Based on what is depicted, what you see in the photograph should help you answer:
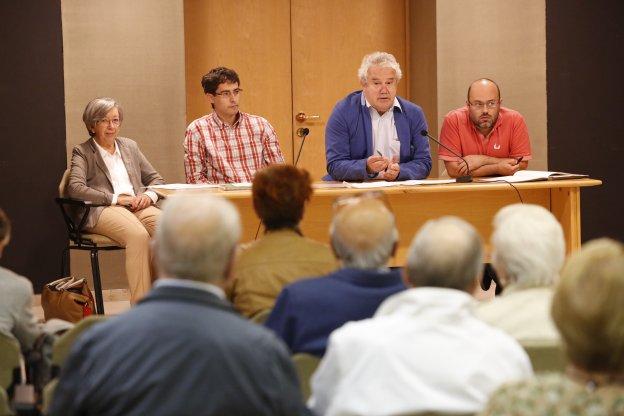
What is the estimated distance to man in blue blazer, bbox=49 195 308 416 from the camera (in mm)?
1896

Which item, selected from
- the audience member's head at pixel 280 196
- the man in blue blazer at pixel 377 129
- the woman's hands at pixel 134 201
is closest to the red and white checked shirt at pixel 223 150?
the woman's hands at pixel 134 201

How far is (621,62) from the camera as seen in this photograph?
7.55m

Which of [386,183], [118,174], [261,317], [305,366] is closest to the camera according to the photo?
[305,366]

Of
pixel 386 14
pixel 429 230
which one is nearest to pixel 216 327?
pixel 429 230

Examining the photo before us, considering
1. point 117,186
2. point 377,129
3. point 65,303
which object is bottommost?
point 65,303

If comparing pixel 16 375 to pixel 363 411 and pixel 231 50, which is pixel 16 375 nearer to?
pixel 363 411

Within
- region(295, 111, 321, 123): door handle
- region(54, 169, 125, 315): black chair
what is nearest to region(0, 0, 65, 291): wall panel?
region(54, 169, 125, 315): black chair

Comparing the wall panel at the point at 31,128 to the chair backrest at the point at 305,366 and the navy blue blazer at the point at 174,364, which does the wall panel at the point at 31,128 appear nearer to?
the chair backrest at the point at 305,366

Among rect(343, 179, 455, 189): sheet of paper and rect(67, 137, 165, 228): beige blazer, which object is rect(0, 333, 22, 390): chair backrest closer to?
→ rect(343, 179, 455, 189): sheet of paper

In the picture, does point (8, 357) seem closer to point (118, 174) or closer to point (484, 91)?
point (118, 174)

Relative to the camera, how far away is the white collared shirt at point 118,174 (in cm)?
619

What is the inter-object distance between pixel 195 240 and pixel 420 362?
0.54 meters

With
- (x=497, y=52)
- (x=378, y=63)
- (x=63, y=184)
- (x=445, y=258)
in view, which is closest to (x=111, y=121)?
(x=63, y=184)

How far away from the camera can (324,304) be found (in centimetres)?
270
